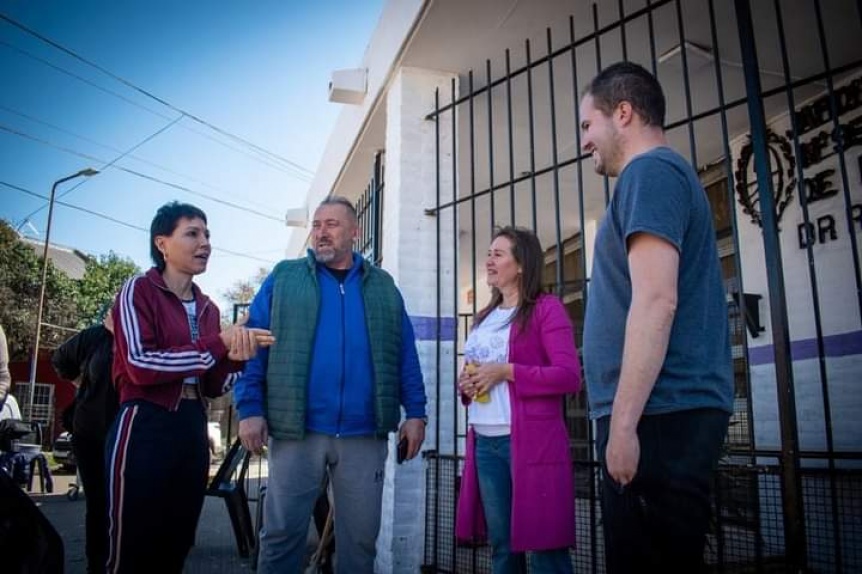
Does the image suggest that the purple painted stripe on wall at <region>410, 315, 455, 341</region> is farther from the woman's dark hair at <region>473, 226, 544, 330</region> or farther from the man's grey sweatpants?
the man's grey sweatpants

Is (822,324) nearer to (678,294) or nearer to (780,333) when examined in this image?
(780,333)

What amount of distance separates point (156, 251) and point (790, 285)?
499 cm

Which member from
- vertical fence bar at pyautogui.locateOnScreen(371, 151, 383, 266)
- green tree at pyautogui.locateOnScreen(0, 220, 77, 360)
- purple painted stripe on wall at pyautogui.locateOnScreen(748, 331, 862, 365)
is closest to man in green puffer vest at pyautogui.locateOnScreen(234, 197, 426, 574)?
vertical fence bar at pyautogui.locateOnScreen(371, 151, 383, 266)

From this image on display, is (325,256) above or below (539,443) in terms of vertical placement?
above

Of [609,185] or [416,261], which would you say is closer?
[416,261]

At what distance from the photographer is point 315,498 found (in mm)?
2453

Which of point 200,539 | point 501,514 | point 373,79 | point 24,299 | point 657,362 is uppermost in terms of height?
point 24,299

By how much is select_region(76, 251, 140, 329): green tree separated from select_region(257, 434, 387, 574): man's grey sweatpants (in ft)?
71.9

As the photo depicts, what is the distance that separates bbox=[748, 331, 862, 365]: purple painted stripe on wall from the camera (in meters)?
4.36

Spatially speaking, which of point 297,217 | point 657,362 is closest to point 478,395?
point 657,362

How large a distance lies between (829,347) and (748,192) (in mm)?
1648

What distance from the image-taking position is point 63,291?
21.3 meters

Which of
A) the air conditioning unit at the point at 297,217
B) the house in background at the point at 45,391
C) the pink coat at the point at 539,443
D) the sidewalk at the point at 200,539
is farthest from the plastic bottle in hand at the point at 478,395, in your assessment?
the house in background at the point at 45,391

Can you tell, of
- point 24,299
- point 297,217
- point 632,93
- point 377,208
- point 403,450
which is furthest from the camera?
point 24,299
